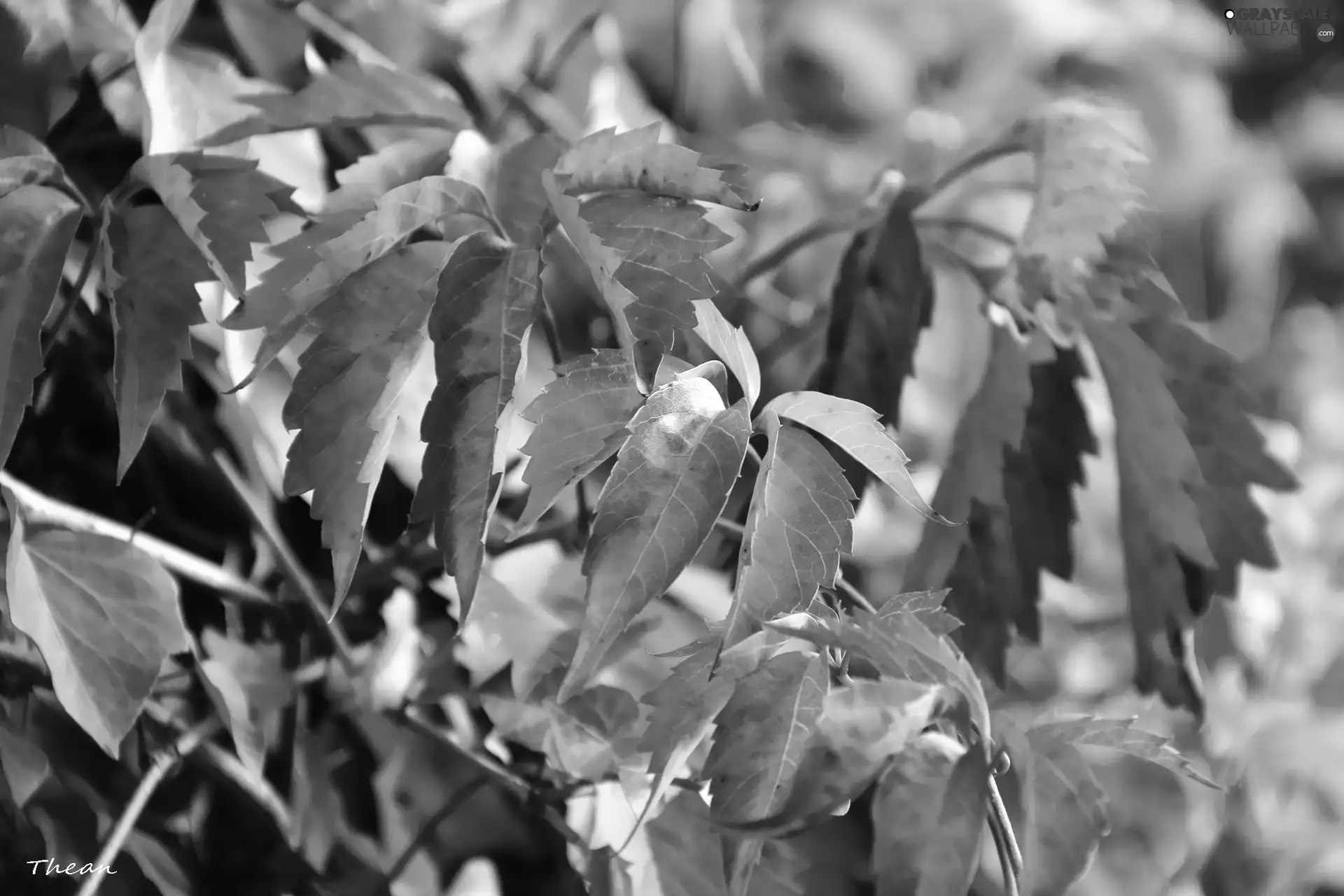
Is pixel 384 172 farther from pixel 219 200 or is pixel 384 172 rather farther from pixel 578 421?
pixel 578 421

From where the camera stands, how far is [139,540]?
0.44m

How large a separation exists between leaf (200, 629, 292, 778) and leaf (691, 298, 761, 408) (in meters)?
0.25

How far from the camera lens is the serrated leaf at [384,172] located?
0.38m

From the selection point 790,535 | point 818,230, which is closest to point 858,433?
point 790,535

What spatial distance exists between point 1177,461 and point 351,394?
36 cm

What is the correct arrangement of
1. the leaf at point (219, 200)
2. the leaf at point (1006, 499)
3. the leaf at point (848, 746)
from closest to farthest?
1. the leaf at point (848, 746)
2. the leaf at point (219, 200)
3. the leaf at point (1006, 499)

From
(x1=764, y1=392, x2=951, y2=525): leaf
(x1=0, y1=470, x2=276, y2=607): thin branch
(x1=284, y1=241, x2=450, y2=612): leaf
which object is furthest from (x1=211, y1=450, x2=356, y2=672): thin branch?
(x1=764, y1=392, x2=951, y2=525): leaf

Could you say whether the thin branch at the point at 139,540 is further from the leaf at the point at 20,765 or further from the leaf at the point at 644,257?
the leaf at the point at 644,257

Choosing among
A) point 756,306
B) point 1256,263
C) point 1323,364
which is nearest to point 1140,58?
point 1256,263

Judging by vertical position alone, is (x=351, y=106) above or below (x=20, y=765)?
above

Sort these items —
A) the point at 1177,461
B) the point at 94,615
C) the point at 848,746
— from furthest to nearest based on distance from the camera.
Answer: the point at 1177,461 < the point at 94,615 < the point at 848,746

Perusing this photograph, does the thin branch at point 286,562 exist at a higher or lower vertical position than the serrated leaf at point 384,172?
lower

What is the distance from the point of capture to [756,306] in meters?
→ 0.81

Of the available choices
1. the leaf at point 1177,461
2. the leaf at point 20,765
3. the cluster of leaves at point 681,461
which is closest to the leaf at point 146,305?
the cluster of leaves at point 681,461
